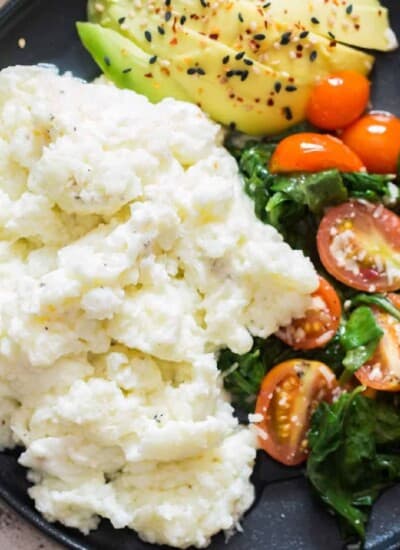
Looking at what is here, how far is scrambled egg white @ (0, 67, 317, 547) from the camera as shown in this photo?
10.2 feet

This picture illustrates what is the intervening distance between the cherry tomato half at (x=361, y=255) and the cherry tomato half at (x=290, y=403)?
0.38 metres

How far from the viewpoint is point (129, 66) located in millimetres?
3535

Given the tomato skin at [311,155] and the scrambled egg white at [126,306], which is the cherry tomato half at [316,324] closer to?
the scrambled egg white at [126,306]

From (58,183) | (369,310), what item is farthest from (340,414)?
(58,183)

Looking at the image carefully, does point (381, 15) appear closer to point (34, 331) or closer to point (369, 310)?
point (369, 310)

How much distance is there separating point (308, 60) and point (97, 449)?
1.75m

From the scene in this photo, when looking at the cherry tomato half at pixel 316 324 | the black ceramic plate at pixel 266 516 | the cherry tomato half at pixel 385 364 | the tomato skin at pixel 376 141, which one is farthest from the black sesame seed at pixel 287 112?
the black ceramic plate at pixel 266 516

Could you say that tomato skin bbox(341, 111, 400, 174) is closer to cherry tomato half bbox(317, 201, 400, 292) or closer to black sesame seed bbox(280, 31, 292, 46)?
cherry tomato half bbox(317, 201, 400, 292)

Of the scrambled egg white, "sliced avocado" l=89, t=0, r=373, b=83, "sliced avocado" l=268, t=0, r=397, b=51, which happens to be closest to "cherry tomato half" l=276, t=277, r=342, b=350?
the scrambled egg white

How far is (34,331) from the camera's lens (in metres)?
3.10

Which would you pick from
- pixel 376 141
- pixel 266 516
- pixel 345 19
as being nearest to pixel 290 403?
pixel 266 516

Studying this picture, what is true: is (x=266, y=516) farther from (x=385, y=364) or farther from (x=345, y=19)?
(x=345, y=19)

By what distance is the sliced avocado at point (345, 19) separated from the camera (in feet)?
11.6

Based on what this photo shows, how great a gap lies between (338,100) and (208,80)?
53 centimetres
